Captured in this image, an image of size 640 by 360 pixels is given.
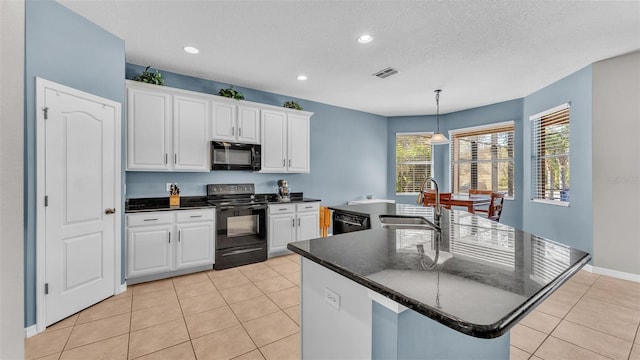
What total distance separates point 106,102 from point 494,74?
4797mm

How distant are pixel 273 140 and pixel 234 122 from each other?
26.4 inches

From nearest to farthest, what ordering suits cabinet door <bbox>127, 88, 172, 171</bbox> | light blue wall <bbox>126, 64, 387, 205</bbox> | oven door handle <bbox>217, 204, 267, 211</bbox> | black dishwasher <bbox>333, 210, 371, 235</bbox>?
1. black dishwasher <bbox>333, 210, 371, 235</bbox>
2. cabinet door <bbox>127, 88, 172, 171</bbox>
3. oven door handle <bbox>217, 204, 267, 211</bbox>
4. light blue wall <bbox>126, 64, 387, 205</bbox>

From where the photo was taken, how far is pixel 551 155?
426 centimetres

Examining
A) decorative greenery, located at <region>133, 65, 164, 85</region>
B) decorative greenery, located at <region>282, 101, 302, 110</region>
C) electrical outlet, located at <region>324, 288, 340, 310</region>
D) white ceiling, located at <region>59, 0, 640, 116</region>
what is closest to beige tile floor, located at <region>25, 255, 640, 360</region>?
electrical outlet, located at <region>324, 288, 340, 310</region>

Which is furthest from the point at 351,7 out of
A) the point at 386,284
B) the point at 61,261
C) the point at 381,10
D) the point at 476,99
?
the point at 476,99

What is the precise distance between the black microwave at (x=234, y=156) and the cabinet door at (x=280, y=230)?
33.8 inches

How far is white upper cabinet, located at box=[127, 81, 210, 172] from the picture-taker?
3.21 meters

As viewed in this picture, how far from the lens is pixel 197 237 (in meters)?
3.42

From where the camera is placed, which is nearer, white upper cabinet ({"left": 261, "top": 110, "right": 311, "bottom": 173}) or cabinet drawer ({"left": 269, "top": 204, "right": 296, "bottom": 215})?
cabinet drawer ({"left": 269, "top": 204, "right": 296, "bottom": 215})

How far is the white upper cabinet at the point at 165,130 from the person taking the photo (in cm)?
321

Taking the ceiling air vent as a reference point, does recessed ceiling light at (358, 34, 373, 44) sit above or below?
below

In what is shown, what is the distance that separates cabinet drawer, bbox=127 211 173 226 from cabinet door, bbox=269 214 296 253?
1.35 m

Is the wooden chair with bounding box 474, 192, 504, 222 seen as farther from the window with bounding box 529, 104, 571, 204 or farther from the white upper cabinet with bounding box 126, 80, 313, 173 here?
the white upper cabinet with bounding box 126, 80, 313, 173

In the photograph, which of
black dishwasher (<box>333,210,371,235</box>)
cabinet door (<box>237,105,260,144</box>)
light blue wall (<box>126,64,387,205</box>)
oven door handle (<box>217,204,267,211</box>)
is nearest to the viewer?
black dishwasher (<box>333,210,371,235</box>)
